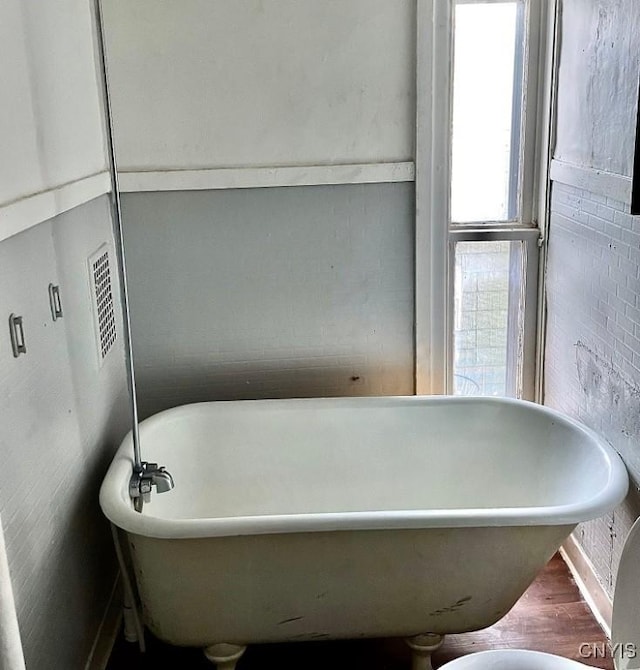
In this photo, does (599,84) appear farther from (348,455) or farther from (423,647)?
(423,647)

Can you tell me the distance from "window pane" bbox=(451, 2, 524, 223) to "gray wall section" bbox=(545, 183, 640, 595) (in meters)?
0.22

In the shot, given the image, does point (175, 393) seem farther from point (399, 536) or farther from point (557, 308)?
point (557, 308)

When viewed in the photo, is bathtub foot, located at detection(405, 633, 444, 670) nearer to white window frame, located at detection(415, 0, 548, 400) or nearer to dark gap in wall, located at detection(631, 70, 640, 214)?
white window frame, located at detection(415, 0, 548, 400)

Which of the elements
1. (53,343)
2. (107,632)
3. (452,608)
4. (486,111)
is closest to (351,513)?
(452,608)

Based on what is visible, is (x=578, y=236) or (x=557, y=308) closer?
(x=578, y=236)

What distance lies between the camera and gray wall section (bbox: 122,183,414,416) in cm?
233

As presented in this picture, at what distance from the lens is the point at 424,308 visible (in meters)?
2.42

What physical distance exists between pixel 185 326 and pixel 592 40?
144 cm

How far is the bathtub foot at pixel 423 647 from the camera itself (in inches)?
Answer: 70.0

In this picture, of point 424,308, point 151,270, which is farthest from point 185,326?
point 424,308

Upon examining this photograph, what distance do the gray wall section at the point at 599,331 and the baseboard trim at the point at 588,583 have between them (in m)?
0.03

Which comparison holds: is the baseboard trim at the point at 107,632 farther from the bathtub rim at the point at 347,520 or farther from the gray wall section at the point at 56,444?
the bathtub rim at the point at 347,520

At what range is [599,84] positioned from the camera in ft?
6.23

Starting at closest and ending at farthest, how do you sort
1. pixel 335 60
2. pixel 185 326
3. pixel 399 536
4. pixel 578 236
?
pixel 399 536
pixel 578 236
pixel 335 60
pixel 185 326
